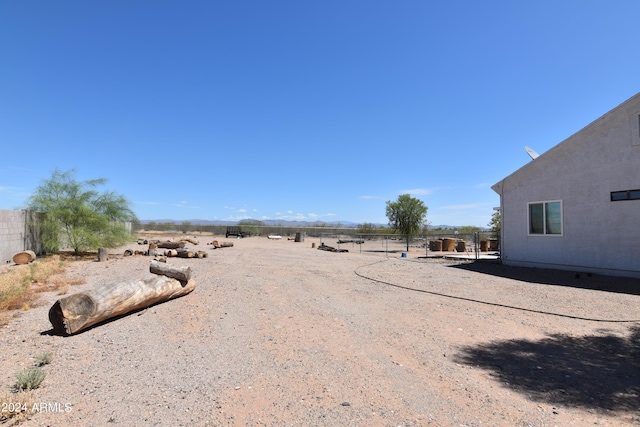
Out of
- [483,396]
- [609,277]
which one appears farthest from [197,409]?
[609,277]

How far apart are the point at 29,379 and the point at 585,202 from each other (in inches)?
590

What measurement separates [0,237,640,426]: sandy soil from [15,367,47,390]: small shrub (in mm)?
98

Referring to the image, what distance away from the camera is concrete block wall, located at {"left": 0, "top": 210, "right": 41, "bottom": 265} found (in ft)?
54.9

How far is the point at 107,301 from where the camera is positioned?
662cm

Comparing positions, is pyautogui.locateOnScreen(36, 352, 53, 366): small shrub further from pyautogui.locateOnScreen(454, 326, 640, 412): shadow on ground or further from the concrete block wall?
the concrete block wall

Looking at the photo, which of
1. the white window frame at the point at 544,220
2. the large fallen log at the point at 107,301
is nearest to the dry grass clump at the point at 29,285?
the large fallen log at the point at 107,301

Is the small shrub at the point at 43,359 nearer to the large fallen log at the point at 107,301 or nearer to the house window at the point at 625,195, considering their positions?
the large fallen log at the point at 107,301

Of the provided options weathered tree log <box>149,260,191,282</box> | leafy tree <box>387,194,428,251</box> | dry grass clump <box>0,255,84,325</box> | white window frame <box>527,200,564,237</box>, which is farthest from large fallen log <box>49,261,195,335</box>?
leafy tree <box>387,194,428,251</box>

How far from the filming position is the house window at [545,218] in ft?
42.7

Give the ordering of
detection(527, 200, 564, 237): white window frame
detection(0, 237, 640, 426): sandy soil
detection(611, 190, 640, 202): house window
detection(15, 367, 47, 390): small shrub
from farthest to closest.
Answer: detection(527, 200, 564, 237): white window frame < detection(611, 190, 640, 202): house window < detection(15, 367, 47, 390): small shrub < detection(0, 237, 640, 426): sandy soil

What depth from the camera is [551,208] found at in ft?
43.5

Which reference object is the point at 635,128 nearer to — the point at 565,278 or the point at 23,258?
the point at 565,278

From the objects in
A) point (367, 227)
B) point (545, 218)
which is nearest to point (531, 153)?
point (545, 218)

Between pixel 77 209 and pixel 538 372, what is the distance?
22.7 m
